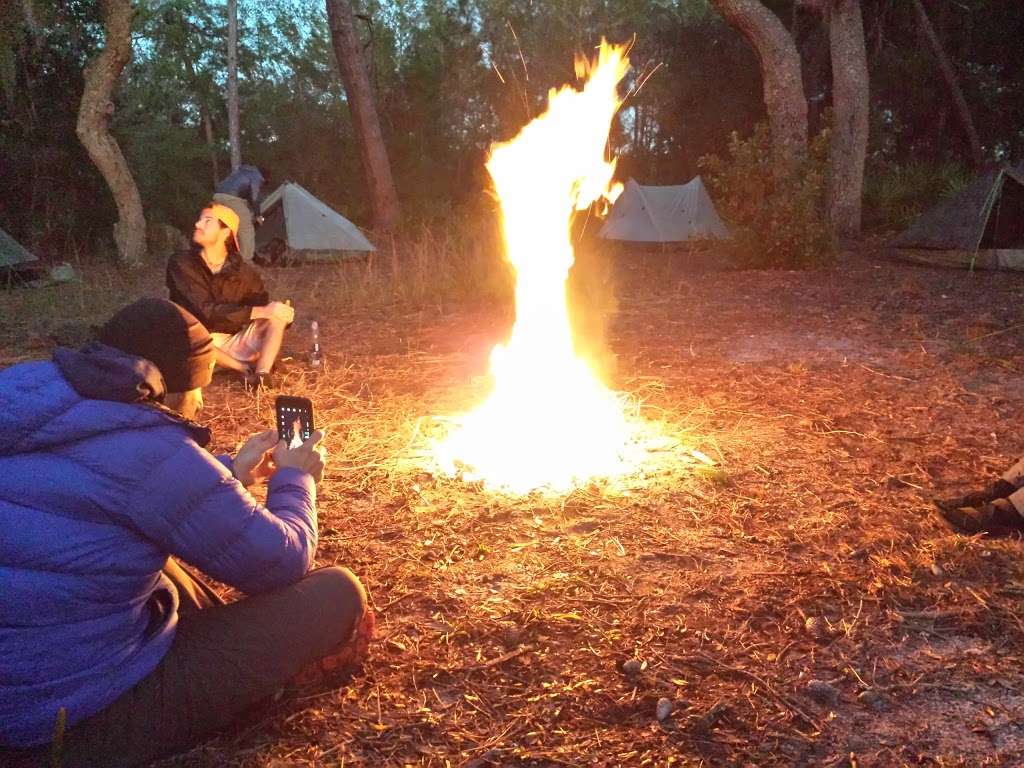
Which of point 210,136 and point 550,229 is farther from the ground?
point 210,136

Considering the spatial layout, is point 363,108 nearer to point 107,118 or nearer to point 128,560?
point 107,118

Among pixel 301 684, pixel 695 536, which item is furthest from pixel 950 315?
pixel 301 684

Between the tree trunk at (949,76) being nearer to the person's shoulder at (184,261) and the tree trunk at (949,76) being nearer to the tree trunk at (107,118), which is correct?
the tree trunk at (107,118)

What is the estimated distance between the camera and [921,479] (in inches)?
165

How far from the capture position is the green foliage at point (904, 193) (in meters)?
14.8

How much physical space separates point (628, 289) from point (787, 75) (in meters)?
4.90

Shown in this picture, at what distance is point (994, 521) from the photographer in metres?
3.54

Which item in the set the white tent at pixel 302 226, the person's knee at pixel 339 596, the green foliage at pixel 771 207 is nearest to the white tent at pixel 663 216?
the green foliage at pixel 771 207

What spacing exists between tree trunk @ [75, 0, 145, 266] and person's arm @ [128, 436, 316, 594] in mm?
12680

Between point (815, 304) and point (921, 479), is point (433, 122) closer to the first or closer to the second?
point (815, 304)

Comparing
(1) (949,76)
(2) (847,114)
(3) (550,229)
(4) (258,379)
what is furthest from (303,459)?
(1) (949,76)

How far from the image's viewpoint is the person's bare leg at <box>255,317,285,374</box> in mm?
6129

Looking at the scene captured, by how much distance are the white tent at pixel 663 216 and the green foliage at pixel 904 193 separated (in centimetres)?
287

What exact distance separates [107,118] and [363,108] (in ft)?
18.2
